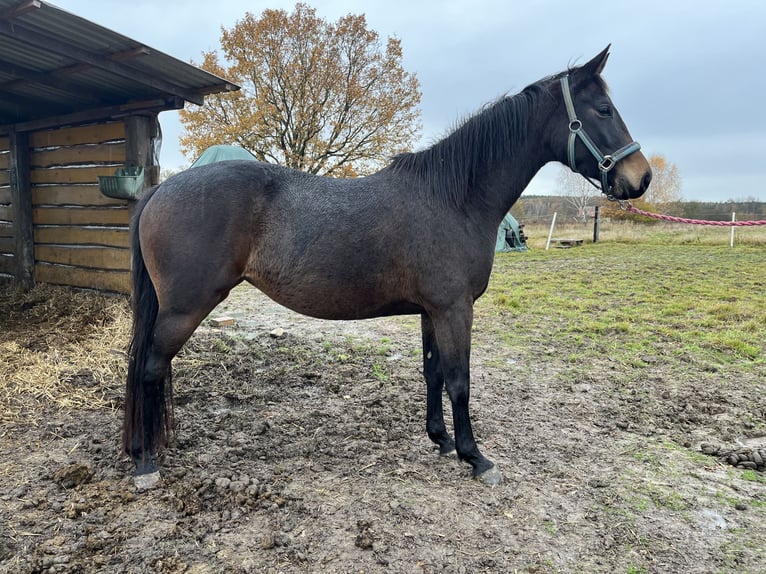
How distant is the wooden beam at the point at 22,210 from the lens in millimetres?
5398

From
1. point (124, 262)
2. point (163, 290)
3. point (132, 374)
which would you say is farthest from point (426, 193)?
point (124, 262)

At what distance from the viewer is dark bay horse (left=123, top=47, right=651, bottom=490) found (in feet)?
7.42

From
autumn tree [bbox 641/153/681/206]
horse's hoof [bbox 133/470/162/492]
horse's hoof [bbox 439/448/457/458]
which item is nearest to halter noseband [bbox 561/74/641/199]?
horse's hoof [bbox 439/448/457/458]

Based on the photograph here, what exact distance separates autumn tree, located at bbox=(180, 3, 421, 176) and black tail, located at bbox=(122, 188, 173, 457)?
49.3ft

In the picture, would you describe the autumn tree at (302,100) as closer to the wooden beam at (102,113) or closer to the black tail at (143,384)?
the wooden beam at (102,113)

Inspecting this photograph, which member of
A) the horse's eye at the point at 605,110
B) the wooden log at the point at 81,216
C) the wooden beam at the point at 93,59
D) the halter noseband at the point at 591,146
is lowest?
the wooden log at the point at 81,216

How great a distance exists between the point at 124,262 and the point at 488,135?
13.7ft

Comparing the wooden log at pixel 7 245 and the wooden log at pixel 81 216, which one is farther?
the wooden log at pixel 7 245

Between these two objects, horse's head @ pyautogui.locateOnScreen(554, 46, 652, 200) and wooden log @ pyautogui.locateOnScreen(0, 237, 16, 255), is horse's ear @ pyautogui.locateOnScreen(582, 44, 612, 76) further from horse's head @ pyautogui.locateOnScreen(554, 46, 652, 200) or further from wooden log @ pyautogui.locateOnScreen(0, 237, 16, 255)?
wooden log @ pyautogui.locateOnScreen(0, 237, 16, 255)

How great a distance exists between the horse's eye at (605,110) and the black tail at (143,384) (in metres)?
2.46

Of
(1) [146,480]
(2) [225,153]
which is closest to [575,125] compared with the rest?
(1) [146,480]

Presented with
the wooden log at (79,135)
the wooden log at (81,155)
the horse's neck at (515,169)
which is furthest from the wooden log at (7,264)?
the horse's neck at (515,169)

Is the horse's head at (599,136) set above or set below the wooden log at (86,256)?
above

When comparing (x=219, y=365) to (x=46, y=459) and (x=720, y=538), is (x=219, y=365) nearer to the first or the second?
(x=46, y=459)
